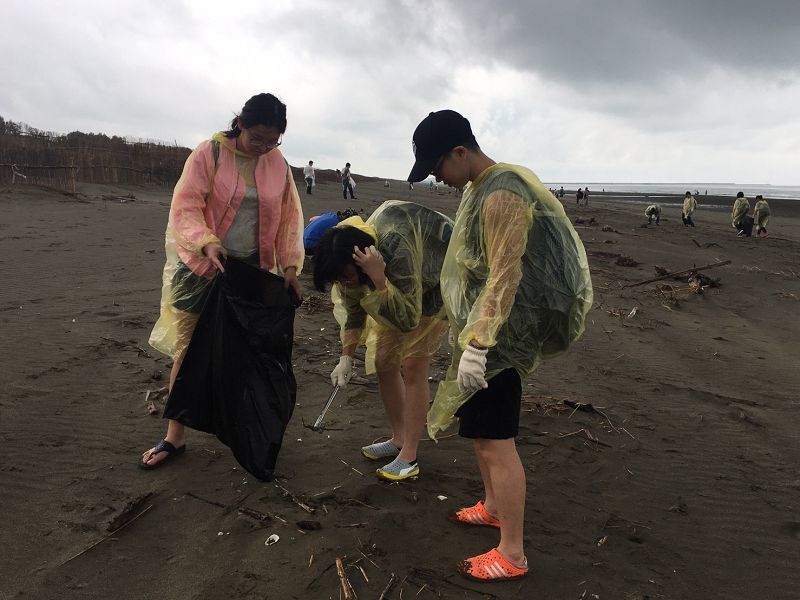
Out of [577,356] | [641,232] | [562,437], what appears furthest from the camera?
[641,232]

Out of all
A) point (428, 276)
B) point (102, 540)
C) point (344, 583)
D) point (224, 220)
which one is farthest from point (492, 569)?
point (224, 220)

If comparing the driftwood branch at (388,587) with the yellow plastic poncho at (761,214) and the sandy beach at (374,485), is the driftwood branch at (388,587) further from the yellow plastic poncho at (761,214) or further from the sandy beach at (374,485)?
the yellow plastic poncho at (761,214)

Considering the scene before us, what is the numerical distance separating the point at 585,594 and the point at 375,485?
1.10 meters

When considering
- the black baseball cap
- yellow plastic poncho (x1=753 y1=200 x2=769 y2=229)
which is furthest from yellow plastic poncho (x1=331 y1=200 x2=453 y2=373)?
yellow plastic poncho (x1=753 y1=200 x2=769 y2=229)

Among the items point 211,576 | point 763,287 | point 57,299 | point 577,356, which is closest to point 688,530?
point 211,576

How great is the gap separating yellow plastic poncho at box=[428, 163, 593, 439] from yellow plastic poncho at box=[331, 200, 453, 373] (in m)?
0.36

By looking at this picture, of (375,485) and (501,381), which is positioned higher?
(501,381)

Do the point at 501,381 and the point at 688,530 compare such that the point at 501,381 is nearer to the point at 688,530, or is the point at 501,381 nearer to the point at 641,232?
the point at 688,530

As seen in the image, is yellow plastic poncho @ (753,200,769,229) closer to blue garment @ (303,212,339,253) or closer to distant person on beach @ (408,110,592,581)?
blue garment @ (303,212,339,253)

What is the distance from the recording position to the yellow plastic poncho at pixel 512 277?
190 cm

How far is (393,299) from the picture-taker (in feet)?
7.99

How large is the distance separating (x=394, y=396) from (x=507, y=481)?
108 centimetres

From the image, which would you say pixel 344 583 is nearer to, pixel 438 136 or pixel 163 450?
pixel 163 450

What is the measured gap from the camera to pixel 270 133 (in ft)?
8.75
